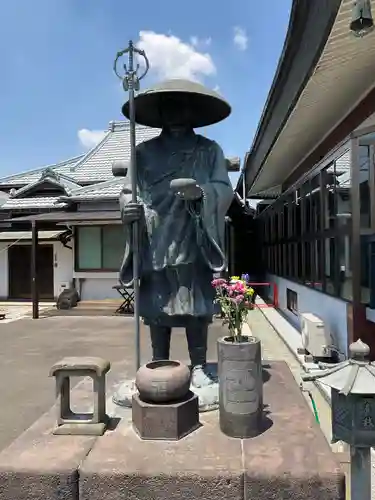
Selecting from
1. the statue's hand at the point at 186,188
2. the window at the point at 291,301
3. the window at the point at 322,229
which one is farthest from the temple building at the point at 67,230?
the statue's hand at the point at 186,188

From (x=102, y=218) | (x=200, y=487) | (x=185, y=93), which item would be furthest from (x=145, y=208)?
(x=102, y=218)

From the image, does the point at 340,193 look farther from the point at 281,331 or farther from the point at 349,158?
the point at 281,331

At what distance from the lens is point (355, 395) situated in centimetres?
217

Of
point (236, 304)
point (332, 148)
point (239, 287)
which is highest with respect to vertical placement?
point (332, 148)

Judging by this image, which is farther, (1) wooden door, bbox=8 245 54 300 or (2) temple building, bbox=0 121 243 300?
(1) wooden door, bbox=8 245 54 300

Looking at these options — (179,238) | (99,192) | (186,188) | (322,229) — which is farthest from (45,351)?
(99,192)

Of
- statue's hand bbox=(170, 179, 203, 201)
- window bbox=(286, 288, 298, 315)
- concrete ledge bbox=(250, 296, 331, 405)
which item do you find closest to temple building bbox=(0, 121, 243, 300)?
concrete ledge bbox=(250, 296, 331, 405)

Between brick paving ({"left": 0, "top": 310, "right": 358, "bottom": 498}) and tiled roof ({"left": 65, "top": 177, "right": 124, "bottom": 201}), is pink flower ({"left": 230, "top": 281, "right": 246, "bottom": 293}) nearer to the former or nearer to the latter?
brick paving ({"left": 0, "top": 310, "right": 358, "bottom": 498})

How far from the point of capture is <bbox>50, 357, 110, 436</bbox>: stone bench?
2887 millimetres

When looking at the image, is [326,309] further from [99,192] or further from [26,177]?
[26,177]

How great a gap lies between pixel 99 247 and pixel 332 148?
971 centimetres

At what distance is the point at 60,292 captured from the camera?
612 inches

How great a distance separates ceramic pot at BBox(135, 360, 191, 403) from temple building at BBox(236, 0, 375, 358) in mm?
3000

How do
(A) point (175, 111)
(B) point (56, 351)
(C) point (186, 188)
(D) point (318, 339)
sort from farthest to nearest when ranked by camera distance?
(B) point (56, 351) → (D) point (318, 339) → (A) point (175, 111) → (C) point (186, 188)
